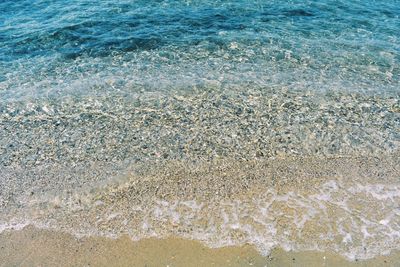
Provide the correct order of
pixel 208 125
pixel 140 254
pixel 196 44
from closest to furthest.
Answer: pixel 140 254, pixel 208 125, pixel 196 44

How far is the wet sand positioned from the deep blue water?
346 inches

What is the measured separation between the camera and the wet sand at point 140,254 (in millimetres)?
9852

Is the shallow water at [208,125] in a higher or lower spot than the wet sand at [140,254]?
higher

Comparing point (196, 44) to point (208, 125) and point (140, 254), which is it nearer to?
point (208, 125)

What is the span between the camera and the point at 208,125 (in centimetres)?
1496

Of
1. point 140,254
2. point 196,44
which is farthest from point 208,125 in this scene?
point 196,44

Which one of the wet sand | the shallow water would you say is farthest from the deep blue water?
the wet sand

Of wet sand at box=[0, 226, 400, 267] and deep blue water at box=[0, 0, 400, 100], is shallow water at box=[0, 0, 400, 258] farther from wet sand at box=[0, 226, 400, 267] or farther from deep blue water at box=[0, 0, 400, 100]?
wet sand at box=[0, 226, 400, 267]

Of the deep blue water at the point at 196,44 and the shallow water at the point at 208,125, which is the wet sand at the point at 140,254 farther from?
the deep blue water at the point at 196,44

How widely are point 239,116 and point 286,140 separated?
228 centimetres

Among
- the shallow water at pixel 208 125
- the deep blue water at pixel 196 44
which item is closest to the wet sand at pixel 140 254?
the shallow water at pixel 208 125

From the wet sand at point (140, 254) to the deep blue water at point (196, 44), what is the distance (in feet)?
28.8

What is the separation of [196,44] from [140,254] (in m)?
14.1

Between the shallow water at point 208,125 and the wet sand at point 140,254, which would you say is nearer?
the wet sand at point 140,254
